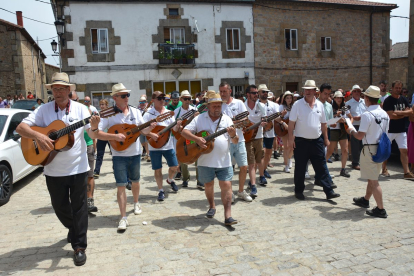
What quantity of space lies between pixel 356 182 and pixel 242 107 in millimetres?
3116

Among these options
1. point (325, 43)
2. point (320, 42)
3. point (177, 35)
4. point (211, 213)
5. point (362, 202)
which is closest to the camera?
point (211, 213)

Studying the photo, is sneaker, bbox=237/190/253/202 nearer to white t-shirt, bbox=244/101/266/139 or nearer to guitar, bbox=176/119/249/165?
white t-shirt, bbox=244/101/266/139

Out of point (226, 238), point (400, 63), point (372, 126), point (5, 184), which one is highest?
point (400, 63)

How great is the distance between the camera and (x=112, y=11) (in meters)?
17.2

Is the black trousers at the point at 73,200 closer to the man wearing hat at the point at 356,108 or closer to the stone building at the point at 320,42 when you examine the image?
the man wearing hat at the point at 356,108

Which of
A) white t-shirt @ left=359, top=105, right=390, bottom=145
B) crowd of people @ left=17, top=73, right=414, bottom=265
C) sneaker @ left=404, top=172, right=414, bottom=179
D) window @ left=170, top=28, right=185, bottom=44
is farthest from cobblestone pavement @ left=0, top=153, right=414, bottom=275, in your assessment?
window @ left=170, top=28, right=185, bottom=44

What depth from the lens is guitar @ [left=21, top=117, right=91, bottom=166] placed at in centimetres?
376

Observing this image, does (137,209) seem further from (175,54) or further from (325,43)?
(325,43)

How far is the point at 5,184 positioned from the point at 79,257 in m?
3.62

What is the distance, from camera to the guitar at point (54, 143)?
3.76 meters

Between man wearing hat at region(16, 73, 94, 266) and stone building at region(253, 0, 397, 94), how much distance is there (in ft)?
53.5

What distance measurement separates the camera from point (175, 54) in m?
18.1

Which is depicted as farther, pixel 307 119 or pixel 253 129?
pixel 253 129

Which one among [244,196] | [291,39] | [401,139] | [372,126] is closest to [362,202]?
[372,126]
